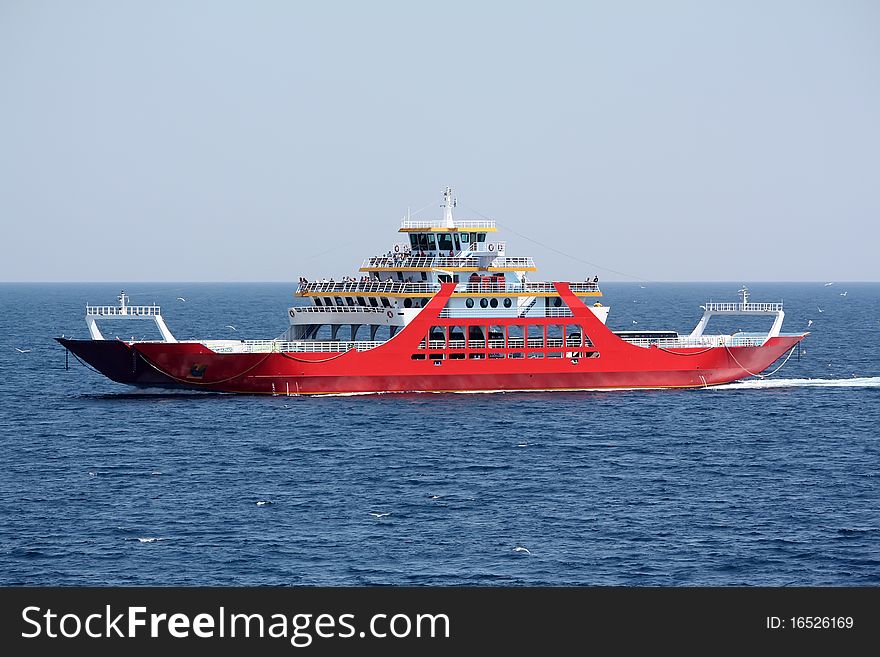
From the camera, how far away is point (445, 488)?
49938mm

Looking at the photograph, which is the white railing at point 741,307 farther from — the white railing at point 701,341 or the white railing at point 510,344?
the white railing at point 510,344

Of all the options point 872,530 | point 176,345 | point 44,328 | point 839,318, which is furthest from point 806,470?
point 839,318

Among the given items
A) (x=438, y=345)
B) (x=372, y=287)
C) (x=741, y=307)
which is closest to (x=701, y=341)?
(x=741, y=307)

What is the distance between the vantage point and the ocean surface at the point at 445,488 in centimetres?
3909

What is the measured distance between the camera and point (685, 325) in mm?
158125

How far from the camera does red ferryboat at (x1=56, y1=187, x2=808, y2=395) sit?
70.6 meters

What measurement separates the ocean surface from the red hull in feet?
3.23

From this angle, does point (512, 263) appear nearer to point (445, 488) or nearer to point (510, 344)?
point (510, 344)

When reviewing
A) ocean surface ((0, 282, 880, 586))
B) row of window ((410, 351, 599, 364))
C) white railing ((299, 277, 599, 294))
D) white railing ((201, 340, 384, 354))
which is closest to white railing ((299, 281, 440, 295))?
white railing ((299, 277, 599, 294))

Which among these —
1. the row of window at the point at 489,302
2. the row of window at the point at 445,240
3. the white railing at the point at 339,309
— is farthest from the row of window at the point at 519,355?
the row of window at the point at 445,240

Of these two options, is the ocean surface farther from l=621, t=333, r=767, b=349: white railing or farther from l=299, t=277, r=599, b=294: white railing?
l=299, t=277, r=599, b=294: white railing

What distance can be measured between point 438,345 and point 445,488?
2332cm

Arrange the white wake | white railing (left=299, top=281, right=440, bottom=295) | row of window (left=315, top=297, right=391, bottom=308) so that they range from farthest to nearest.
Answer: the white wake < row of window (left=315, top=297, right=391, bottom=308) < white railing (left=299, top=281, right=440, bottom=295)
